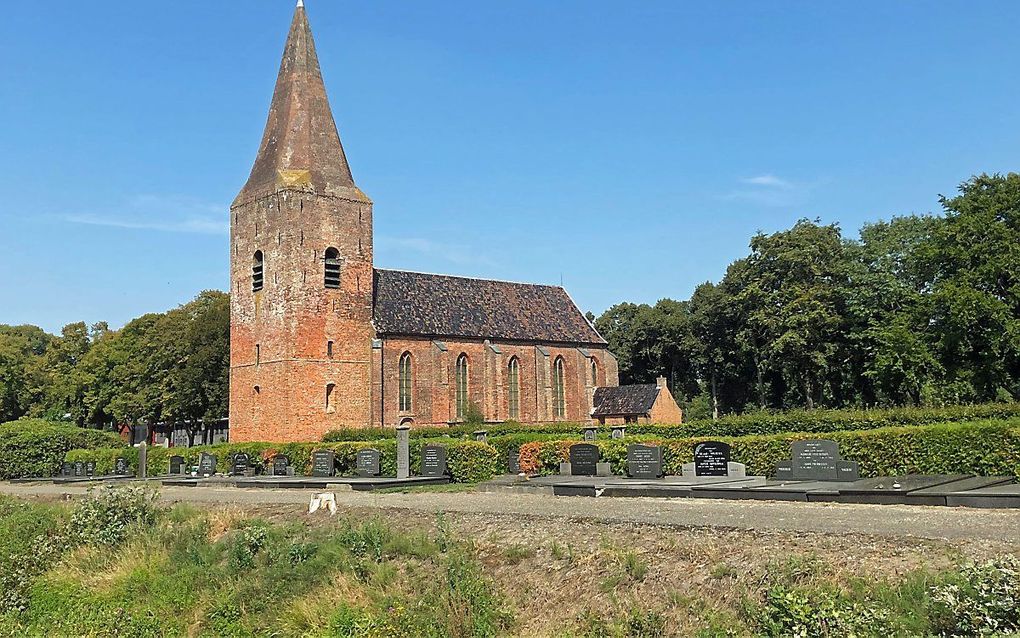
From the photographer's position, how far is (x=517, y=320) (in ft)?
178

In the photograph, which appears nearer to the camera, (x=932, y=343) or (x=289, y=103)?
(x=932, y=343)

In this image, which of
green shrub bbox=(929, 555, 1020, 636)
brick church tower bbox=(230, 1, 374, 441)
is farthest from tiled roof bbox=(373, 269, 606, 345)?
green shrub bbox=(929, 555, 1020, 636)

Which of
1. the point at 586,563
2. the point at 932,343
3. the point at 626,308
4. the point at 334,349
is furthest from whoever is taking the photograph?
the point at 626,308

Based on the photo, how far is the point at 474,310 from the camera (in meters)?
52.8

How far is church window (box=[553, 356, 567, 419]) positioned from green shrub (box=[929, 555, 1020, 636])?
45787 millimetres

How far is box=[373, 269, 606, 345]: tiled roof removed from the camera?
4900 centimetres

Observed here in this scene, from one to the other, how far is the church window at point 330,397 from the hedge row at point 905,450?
21.7 m

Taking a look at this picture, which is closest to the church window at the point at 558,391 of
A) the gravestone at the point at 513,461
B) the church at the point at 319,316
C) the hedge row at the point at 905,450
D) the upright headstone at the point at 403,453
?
the church at the point at 319,316

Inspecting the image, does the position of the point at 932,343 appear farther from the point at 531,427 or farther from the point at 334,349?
the point at 334,349

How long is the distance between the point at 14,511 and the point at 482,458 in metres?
11.7

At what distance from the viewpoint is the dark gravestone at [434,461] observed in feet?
88.1

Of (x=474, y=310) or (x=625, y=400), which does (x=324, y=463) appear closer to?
(x=474, y=310)

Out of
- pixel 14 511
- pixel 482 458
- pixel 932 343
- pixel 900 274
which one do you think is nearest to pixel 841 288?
pixel 900 274

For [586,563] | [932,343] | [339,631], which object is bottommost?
[339,631]
